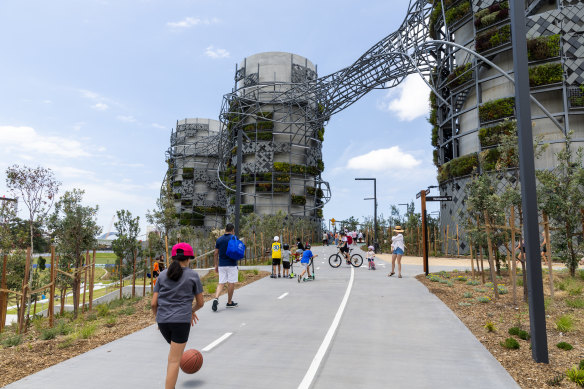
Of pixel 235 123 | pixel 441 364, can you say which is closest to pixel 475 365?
pixel 441 364

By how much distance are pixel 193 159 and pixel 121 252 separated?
65.3 metres

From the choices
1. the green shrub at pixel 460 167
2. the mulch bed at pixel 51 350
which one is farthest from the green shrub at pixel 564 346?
the green shrub at pixel 460 167

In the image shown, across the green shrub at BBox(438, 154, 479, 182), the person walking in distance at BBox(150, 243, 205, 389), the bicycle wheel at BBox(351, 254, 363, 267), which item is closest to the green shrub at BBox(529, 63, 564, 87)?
the green shrub at BBox(438, 154, 479, 182)

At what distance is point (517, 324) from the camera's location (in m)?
7.82

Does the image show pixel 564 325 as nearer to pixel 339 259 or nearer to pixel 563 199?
pixel 563 199

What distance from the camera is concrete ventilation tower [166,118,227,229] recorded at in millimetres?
77750

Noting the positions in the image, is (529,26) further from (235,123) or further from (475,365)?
(235,123)

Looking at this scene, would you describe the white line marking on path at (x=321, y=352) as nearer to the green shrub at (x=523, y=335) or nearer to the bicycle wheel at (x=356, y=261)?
the green shrub at (x=523, y=335)

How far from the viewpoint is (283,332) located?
7617 mm

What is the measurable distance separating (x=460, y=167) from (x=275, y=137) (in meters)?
35.8

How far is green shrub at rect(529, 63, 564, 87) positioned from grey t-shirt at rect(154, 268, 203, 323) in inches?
1274

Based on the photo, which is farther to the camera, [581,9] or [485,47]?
[485,47]

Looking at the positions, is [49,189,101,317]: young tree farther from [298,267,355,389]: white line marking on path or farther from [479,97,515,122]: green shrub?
[479,97,515,122]: green shrub

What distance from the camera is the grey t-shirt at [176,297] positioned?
14.1 ft
